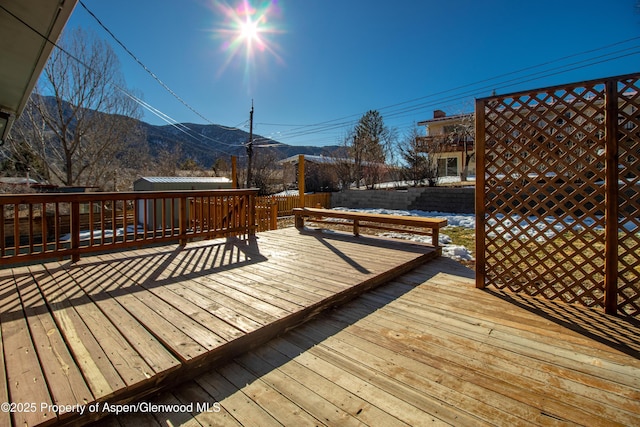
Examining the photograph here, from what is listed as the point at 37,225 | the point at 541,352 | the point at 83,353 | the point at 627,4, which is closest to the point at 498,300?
the point at 541,352

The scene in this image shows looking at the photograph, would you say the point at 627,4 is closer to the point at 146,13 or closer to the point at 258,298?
the point at 258,298

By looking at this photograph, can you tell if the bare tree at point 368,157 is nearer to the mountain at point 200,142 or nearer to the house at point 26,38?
the house at point 26,38

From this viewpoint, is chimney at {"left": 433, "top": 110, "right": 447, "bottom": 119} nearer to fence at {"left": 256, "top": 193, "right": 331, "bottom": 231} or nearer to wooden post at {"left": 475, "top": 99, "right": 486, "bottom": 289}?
fence at {"left": 256, "top": 193, "right": 331, "bottom": 231}

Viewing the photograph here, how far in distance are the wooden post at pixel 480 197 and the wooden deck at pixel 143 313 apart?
79 cm

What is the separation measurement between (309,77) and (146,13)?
5.90m

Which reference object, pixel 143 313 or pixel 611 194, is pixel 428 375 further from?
pixel 611 194

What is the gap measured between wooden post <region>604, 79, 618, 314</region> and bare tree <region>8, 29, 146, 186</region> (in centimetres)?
1536

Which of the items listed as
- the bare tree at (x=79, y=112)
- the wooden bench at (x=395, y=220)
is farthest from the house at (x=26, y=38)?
the bare tree at (x=79, y=112)

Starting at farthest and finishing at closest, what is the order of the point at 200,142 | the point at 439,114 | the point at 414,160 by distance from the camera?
1. the point at 200,142
2. the point at 439,114
3. the point at 414,160

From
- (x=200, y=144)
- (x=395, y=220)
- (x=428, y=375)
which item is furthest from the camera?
(x=200, y=144)

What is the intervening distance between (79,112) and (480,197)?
17.1 meters

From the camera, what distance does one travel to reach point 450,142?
700 inches

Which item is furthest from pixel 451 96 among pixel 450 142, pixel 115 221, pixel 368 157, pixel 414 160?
pixel 115 221

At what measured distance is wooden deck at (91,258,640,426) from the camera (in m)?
1.36
